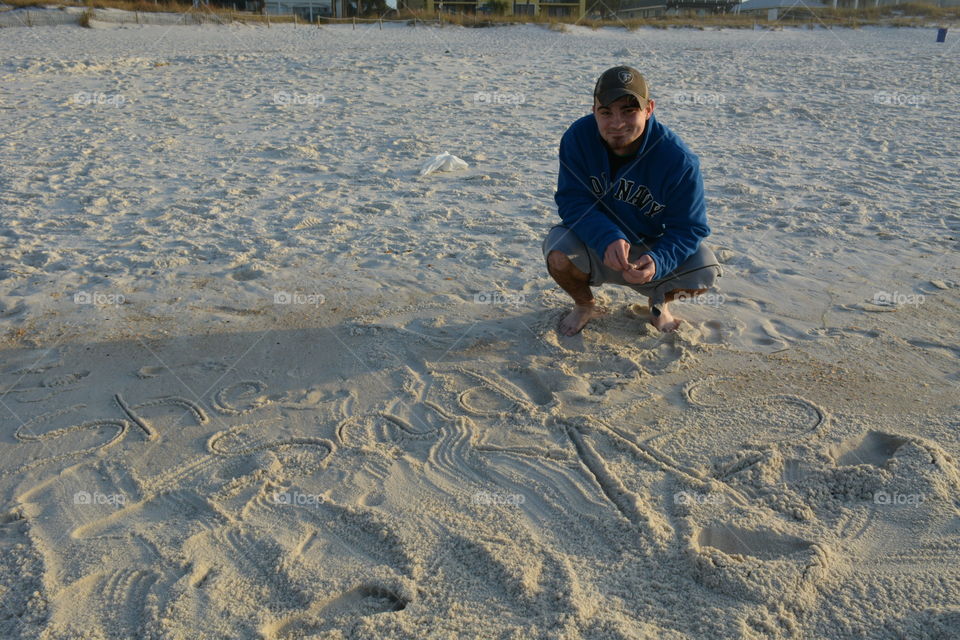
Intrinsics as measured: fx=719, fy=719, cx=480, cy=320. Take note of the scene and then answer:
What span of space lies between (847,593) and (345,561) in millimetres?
1548

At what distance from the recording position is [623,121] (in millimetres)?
3162

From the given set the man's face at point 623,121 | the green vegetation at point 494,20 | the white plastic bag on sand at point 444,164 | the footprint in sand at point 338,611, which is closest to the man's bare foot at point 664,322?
the man's face at point 623,121

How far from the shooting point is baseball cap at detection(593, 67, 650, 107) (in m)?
3.06

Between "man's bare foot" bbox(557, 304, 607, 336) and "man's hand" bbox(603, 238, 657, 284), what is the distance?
0.53 m

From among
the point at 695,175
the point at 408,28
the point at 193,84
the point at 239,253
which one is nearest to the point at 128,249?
the point at 239,253

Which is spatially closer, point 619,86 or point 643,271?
point 619,86

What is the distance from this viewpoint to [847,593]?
216 cm

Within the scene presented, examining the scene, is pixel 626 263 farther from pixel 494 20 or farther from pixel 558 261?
pixel 494 20

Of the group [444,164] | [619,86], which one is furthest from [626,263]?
[444,164]

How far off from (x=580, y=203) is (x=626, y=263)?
50cm

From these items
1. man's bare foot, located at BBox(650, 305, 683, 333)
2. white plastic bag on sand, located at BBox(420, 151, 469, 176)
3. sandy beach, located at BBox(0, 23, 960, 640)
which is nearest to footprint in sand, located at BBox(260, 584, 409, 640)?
sandy beach, located at BBox(0, 23, 960, 640)

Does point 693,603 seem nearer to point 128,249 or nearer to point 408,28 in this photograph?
point 128,249

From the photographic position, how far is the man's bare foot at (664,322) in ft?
12.3

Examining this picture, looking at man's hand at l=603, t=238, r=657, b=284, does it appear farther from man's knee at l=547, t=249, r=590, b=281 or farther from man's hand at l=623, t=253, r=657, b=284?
man's knee at l=547, t=249, r=590, b=281
